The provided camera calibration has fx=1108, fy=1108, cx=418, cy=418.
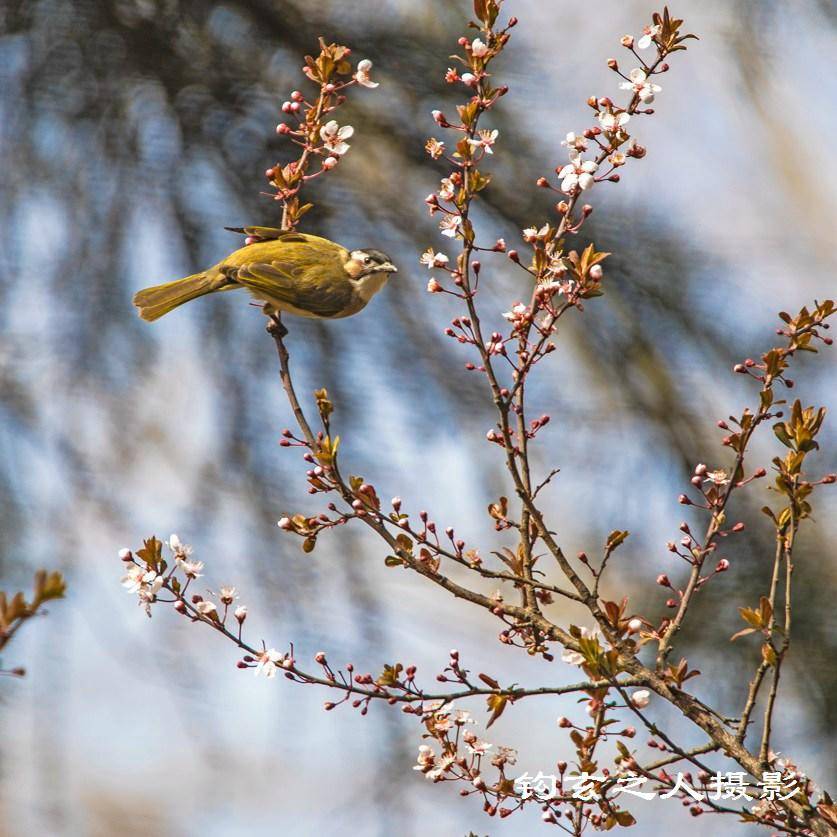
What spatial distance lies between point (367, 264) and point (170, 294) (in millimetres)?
141

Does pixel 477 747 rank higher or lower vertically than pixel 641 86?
lower

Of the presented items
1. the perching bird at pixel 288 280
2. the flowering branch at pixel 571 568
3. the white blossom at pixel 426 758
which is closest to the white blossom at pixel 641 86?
the flowering branch at pixel 571 568

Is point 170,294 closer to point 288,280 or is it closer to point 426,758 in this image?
point 288,280

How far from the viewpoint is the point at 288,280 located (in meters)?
0.73

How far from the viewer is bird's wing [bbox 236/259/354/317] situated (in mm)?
728

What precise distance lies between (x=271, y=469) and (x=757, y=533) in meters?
0.42

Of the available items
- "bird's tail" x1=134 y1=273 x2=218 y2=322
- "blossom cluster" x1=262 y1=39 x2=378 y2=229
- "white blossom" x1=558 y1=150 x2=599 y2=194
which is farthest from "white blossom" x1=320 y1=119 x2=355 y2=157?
"bird's tail" x1=134 y1=273 x2=218 y2=322

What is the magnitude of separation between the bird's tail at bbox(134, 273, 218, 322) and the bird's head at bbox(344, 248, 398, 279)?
3.8 inches

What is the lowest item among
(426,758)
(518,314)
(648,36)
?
(426,758)

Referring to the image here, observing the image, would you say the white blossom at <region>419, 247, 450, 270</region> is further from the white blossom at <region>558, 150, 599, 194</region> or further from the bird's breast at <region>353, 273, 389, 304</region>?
the bird's breast at <region>353, 273, 389, 304</region>

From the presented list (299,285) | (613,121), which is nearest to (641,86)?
(613,121)

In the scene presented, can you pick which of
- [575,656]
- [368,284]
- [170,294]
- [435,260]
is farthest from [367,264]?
[575,656]

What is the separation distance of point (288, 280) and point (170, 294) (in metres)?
0.10

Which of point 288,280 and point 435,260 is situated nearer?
point 435,260
